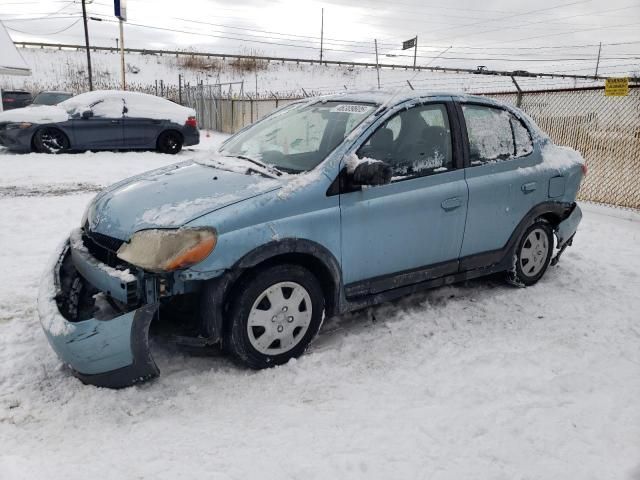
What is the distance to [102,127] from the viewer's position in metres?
12.3

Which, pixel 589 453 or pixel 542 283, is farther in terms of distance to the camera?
pixel 542 283

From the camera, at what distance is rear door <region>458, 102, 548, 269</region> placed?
4.04 meters

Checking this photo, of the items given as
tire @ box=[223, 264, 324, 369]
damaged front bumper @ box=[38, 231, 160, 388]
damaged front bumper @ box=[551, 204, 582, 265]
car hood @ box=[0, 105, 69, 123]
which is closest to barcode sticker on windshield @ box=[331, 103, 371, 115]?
tire @ box=[223, 264, 324, 369]

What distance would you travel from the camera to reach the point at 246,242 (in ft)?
9.76

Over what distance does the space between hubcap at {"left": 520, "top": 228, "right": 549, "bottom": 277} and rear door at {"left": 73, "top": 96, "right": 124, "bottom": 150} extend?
34.9 ft

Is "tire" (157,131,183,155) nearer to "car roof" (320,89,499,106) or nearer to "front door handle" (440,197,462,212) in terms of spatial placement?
"car roof" (320,89,499,106)

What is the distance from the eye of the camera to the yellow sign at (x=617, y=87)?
299 inches

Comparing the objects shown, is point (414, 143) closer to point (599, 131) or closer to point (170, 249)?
point (170, 249)

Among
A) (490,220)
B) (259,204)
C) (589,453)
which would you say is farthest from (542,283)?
(259,204)

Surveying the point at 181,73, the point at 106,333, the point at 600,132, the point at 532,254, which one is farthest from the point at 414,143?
the point at 181,73

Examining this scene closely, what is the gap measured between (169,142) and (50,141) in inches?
108

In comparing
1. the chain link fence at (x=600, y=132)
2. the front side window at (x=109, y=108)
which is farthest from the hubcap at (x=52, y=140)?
the chain link fence at (x=600, y=132)

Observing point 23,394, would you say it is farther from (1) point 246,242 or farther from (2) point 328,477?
(2) point 328,477

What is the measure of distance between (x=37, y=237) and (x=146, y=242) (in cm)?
350
